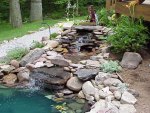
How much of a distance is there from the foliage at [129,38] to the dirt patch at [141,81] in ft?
1.58

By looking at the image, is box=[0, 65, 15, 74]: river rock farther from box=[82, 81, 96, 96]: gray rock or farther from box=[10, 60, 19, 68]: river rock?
box=[82, 81, 96, 96]: gray rock

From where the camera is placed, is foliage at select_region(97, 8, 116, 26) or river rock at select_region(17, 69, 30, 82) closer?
river rock at select_region(17, 69, 30, 82)

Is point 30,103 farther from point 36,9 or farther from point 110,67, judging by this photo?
point 36,9

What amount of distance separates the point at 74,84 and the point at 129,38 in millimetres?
1893

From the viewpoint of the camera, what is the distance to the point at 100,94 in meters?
7.80

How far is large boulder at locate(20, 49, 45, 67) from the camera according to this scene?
10.2 m

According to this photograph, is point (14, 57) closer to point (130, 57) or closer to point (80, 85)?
point (80, 85)

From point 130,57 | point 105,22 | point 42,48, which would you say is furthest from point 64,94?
point 105,22

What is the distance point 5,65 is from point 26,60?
0.64 m

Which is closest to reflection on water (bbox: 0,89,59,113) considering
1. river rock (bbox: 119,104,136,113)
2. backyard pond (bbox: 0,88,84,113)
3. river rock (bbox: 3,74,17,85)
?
backyard pond (bbox: 0,88,84,113)

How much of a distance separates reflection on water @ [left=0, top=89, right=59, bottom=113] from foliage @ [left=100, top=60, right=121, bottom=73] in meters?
1.52

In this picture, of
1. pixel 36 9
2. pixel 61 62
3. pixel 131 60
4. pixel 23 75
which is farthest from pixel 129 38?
pixel 36 9

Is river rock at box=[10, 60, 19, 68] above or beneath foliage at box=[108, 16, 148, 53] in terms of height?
beneath

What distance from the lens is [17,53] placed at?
10922 millimetres
